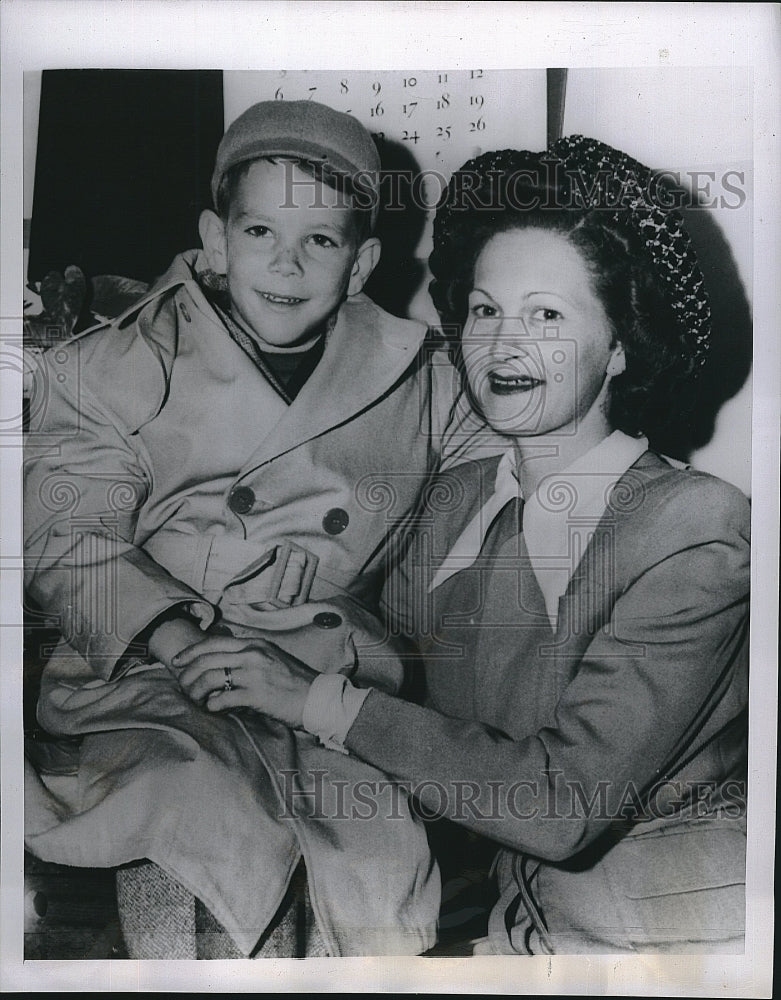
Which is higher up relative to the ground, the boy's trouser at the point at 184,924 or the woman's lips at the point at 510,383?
the woman's lips at the point at 510,383

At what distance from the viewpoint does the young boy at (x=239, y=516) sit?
144 centimetres

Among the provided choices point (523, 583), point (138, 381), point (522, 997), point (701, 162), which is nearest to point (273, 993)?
point (522, 997)

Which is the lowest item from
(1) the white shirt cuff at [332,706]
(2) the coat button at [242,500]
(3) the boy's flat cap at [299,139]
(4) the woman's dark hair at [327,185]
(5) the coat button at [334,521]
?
(1) the white shirt cuff at [332,706]

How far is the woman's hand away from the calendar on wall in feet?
2.18

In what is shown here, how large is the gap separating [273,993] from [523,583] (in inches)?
29.5

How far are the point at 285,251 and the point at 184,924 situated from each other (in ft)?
3.41

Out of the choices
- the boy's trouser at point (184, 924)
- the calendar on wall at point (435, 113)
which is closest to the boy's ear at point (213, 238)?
the calendar on wall at point (435, 113)

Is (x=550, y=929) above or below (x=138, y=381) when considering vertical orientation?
below

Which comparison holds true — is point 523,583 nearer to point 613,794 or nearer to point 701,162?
point 613,794

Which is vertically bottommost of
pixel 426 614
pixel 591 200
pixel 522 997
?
pixel 522 997

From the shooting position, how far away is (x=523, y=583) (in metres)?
1.46

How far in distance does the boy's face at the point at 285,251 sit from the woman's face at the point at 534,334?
0.19 metres

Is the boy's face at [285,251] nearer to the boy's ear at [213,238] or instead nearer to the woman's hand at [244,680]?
the boy's ear at [213,238]

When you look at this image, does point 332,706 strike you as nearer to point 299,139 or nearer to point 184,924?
point 184,924
